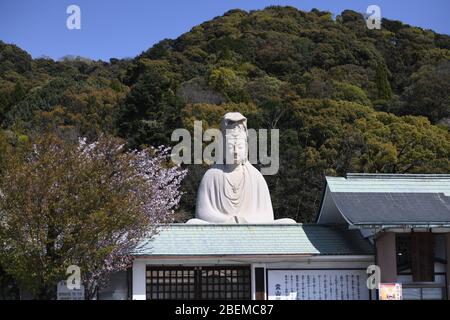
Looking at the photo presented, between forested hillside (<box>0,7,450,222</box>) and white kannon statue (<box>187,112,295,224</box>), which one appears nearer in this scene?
white kannon statue (<box>187,112,295,224</box>)

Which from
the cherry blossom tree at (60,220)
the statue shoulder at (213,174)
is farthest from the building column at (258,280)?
the statue shoulder at (213,174)

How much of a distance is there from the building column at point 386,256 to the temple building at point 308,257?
2 cm

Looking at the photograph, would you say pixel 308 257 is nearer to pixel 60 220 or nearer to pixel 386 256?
pixel 386 256

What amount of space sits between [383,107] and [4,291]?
35.2 metres

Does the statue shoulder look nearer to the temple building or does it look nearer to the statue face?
the statue face

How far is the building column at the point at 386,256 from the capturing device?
1708 cm

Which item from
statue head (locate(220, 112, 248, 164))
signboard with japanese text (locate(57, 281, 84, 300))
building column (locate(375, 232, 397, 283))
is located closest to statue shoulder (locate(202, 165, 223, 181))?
statue head (locate(220, 112, 248, 164))

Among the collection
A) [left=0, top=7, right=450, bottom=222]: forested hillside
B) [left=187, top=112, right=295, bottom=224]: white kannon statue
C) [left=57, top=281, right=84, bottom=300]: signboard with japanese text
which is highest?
[left=0, top=7, right=450, bottom=222]: forested hillside

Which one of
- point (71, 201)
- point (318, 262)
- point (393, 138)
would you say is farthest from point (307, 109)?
point (71, 201)

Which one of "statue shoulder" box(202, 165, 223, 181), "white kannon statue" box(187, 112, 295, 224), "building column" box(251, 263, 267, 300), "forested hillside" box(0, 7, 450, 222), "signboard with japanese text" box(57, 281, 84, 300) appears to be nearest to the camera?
"signboard with japanese text" box(57, 281, 84, 300)

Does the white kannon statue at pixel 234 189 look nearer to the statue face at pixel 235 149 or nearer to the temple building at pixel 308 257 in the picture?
the statue face at pixel 235 149

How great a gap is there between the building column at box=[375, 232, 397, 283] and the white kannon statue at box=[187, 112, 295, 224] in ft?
11.3

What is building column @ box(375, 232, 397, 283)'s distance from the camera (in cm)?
1708

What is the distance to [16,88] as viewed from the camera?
5147 cm
